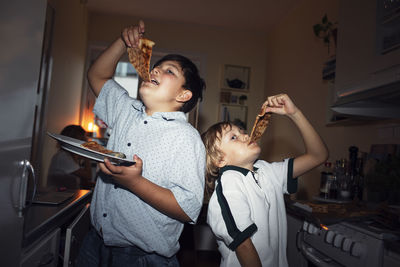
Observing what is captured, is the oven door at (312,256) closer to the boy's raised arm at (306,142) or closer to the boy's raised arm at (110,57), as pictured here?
the boy's raised arm at (306,142)

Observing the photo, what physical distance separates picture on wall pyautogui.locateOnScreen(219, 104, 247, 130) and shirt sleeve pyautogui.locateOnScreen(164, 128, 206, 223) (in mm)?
3714

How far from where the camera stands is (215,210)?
3.70ft

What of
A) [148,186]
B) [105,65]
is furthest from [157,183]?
[105,65]

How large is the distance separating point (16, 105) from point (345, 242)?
4.36 feet

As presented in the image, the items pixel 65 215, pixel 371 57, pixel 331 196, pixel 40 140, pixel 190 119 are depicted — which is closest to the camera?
pixel 65 215

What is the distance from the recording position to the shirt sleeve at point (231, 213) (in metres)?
1.04

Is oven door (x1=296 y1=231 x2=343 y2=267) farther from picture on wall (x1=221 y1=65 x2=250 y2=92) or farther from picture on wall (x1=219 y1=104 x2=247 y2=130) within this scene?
picture on wall (x1=221 y1=65 x2=250 y2=92)

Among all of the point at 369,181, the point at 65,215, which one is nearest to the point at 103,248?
the point at 65,215

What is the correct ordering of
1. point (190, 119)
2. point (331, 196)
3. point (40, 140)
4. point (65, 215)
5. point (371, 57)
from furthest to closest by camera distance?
point (190, 119) < point (40, 140) < point (331, 196) < point (371, 57) < point (65, 215)

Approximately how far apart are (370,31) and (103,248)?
1.71 meters

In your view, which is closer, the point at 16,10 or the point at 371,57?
the point at 16,10

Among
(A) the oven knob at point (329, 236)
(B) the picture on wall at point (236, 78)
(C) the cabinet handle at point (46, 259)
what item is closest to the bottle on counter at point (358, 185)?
(A) the oven knob at point (329, 236)

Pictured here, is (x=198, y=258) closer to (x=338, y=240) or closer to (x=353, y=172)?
(x=353, y=172)

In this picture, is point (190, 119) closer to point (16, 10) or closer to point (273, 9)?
point (273, 9)
